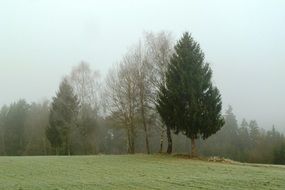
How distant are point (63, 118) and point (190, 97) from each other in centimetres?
Answer: 2976

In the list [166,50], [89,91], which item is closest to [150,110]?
[166,50]

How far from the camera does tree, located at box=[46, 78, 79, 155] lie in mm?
63062

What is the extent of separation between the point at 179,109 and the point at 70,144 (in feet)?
98.3

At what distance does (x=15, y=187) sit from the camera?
57.2ft

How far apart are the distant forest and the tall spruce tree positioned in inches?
4.3

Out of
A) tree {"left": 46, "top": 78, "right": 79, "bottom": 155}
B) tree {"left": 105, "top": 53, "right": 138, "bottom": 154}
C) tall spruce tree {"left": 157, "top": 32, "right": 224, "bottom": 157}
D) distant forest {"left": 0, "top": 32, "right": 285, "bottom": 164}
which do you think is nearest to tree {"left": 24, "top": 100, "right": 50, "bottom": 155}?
distant forest {"left": 0, "top": 32, "right": 285, "bottom": 164}

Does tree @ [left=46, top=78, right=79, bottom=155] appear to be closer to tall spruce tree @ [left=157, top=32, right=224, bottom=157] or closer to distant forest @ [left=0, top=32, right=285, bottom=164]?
distant forest @ [left=0, top=32, right=285, bottom=164]

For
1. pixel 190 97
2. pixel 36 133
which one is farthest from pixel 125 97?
pixel 36 133

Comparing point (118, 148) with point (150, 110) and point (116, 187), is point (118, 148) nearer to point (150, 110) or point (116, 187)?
point (150, 110)

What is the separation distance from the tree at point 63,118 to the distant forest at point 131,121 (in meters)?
0.01

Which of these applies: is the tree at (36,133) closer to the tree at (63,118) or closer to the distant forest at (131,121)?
the distant forest at (131,121)

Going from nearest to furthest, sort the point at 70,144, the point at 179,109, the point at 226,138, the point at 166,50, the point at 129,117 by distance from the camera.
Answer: the point at 179,109 → the point at 166,50 → the point at 129,117 → the point at 70,144 → the point at 226,138

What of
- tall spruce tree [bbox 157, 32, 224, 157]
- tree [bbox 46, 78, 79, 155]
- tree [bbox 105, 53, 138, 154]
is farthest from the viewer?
tree [bbox 46, 78, 79, 155]

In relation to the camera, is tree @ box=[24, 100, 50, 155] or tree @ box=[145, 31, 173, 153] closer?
tree @ box=[145, 31, 173, 153]
